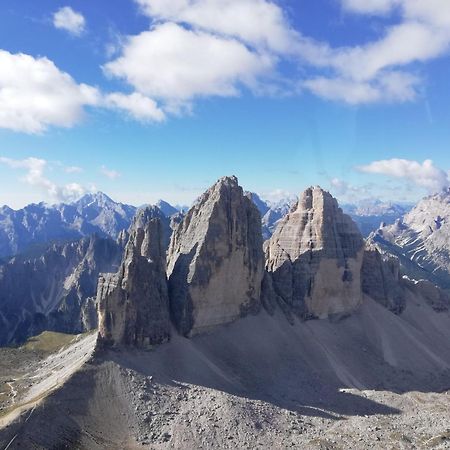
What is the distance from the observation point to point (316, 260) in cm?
11288

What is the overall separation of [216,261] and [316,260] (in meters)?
31.3

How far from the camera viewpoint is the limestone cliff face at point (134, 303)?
77875 millimetres

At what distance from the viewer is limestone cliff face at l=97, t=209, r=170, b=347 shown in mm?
77875

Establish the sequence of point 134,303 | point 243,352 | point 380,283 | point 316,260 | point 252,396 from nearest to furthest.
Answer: point 252,396
point 134,303
point 243,352
point 316,260
point 380,283

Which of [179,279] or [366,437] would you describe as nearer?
[366,437]

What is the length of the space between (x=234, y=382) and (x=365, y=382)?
102 feet

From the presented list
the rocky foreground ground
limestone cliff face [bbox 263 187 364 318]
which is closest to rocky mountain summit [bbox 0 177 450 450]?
the rocky foreground ground

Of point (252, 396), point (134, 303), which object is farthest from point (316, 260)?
point (134, 303)

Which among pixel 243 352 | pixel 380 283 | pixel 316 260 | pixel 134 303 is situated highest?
pixel 316 260

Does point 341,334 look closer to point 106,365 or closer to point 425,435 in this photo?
point 425,435

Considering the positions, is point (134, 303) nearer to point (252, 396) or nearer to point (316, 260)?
point (252, 396)

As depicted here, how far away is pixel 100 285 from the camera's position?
8012cm

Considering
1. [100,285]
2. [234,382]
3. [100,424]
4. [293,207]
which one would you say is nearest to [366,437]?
[234,382]

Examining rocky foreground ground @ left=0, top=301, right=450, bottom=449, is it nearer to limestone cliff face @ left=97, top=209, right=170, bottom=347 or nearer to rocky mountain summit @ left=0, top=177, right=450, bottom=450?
rocky mountain summit @ left=0, top=177, right=450, bottom=450
